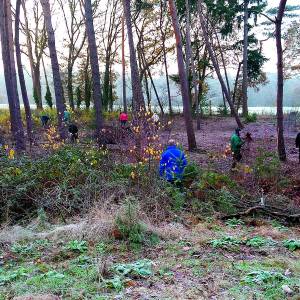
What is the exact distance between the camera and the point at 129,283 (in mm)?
4289

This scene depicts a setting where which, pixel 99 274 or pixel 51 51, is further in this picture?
pixel 51 51

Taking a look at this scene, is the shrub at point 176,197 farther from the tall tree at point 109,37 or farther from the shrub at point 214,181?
the tall tree at point 109,37

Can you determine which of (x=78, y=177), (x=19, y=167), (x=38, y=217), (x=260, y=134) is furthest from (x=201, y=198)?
(x=260, y=134)

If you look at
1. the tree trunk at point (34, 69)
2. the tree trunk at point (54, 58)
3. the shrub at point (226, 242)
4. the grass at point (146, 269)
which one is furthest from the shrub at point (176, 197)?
the tree trunk at point (34, 69)

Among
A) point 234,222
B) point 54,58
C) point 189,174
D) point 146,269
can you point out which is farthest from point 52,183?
point 54,58

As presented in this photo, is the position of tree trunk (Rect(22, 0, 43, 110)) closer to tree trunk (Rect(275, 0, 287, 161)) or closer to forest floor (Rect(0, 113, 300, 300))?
tree trunk (Rect(275, 0, 287, 161))

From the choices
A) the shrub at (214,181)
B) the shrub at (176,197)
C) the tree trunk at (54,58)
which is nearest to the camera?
the shrub at (176,197)

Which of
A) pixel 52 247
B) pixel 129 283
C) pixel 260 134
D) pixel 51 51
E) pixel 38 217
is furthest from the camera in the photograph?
pixel 260 134

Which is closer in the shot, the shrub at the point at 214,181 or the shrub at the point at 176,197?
the shrub at the point at 176,197

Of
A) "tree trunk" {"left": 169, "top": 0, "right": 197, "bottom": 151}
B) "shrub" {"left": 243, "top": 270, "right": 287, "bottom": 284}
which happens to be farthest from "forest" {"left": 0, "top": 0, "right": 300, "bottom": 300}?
"tree trunk" {"left": 169, "top": 0, "right": 197, "bottom": 151}

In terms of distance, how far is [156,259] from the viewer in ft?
17.0

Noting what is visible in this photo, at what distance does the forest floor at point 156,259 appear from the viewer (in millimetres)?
4082

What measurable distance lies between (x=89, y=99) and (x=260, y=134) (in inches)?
698

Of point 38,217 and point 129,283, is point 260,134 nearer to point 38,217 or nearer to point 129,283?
point 38,217
